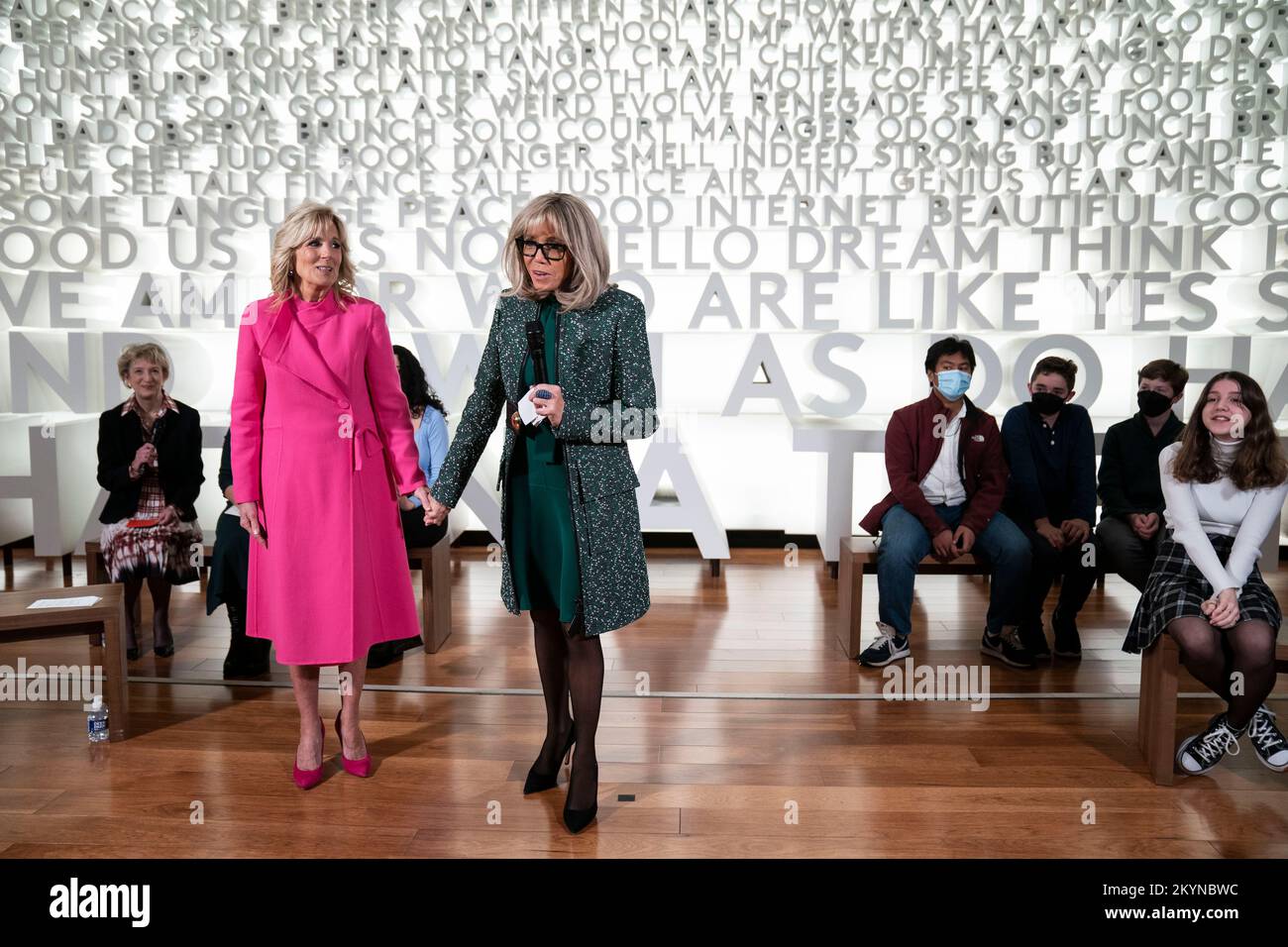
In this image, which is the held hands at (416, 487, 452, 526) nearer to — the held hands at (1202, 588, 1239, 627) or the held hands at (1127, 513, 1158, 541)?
the held hands at (1202, 588, 1239, 627)

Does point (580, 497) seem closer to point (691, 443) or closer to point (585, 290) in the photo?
point (585, 290)

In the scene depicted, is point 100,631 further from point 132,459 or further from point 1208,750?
point 1208,750

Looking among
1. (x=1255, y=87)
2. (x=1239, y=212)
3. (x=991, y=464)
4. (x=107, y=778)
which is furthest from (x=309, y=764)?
(x=1255, y=87)

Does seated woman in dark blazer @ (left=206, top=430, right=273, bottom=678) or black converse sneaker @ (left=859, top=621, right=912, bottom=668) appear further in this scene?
black converse sneaker @ (left=859, top=621, right=912, bottom=668)

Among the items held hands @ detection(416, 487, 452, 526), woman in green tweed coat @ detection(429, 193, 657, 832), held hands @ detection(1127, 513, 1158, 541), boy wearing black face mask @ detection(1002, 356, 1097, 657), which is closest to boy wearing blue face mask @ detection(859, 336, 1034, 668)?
boy wearing black face mask @ detection(1002, 356, 1097, 657)

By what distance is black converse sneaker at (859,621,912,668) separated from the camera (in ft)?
12.7

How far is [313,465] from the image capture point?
264cm

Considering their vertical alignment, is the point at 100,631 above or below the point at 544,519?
below

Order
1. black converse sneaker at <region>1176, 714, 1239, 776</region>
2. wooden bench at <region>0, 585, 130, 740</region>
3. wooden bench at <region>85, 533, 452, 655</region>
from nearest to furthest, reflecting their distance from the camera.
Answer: black converse sneaker at <region>1176, 714, 1239, 776</region>, wooden bench at <region>0, 585, 130, 740</region>, wooden bench at <region>85, 533, 452, 655</region>

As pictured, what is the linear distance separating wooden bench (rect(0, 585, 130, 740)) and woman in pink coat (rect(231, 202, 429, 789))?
727 mm

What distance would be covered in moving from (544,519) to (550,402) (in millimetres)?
356

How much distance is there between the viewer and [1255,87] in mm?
4949

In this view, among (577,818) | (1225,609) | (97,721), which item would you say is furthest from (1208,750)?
Answer: (97,721)

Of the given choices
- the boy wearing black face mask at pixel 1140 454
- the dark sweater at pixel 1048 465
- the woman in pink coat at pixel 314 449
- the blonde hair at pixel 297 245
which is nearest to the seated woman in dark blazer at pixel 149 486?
the woman in pink coat at pixel 314 449
